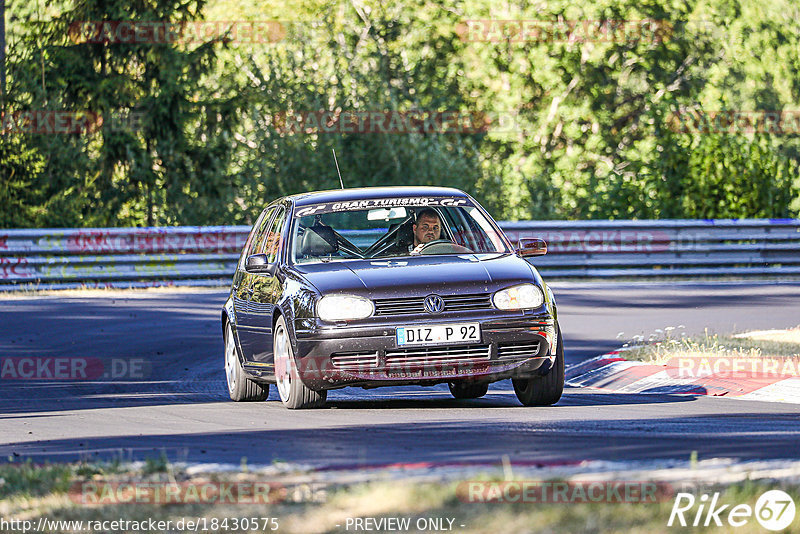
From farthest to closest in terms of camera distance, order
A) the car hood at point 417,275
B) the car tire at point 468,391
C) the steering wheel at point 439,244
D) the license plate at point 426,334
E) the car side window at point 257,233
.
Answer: the car side window at point 257,233
the car tire at point 468,391
the steering wheel at point 439,244
the car hood at point 417,275
the license plate at point 426,334

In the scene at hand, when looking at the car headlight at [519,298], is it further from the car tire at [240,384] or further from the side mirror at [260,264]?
the car tire at [240,384]

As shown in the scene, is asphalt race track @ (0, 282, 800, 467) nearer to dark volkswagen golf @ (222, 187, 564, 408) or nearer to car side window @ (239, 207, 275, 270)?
dark volkswagen golf @ (222, 187, 564, 408)

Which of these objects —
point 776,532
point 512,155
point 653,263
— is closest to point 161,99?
point 653,263

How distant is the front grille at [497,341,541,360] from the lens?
999 centimetres

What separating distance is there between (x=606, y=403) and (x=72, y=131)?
25.5 meters

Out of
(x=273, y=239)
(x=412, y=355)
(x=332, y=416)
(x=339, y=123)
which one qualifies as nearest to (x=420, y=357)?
(x=412, y=355)

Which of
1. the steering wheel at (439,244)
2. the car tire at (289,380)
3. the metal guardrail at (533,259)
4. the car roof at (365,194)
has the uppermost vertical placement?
the car roof at (365,194)

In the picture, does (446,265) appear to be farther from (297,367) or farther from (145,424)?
(145,424)

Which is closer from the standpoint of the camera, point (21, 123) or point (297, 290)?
point (297, 290)

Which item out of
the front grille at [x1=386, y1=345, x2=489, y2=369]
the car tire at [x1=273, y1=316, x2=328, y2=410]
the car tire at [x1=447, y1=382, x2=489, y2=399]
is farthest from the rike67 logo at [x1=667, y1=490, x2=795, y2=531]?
the car tire at [x1=447, y1=382, x2=489, y2=399]

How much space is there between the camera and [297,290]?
34.0 feet

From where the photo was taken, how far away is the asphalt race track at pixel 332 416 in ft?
25.3

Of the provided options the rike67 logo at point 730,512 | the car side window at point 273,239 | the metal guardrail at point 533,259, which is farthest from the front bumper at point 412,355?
the metal guardrail at point 533,259

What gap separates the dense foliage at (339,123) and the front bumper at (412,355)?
18.5 m
